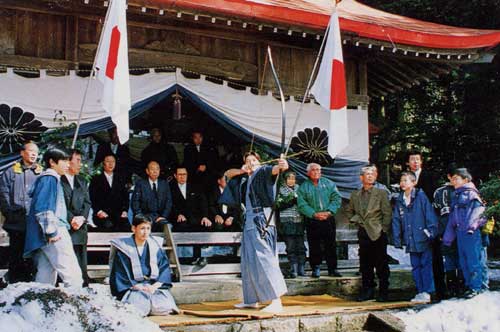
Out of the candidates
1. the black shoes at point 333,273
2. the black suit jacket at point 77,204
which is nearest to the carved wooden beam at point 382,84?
the black shoes at point 333,273

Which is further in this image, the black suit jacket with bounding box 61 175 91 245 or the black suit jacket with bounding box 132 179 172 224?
the black suit jacket with bounding box 132 179 172 224

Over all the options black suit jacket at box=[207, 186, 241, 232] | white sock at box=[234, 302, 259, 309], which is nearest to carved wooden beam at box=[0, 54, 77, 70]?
black suit jacket at box=[207, 186, 241, 232]

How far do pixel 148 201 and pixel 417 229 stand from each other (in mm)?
3488

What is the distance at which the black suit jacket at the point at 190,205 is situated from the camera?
324 inches

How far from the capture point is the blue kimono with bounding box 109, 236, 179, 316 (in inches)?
231

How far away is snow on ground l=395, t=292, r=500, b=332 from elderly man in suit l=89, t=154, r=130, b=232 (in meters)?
3.96

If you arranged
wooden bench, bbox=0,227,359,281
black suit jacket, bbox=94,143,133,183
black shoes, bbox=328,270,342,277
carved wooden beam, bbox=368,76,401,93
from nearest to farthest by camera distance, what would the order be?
wooden bench, bbox=0,227,359,281
black shoes, bbox=328,270,342,277
black suit jacket, bbox=94,143,133,183
carved wooden beam, bbox=368,76,401,93

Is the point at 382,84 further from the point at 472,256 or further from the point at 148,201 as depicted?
the point at 148,201

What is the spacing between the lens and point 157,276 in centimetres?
611

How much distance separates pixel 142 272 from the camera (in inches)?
238

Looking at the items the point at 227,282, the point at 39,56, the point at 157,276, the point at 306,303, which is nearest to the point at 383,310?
the point at 306,303

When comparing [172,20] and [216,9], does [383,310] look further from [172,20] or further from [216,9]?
[172,20]

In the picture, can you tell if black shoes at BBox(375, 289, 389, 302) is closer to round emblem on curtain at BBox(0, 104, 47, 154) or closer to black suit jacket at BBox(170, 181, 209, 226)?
black suit jacket at BBox(170, 181, 209, 226)

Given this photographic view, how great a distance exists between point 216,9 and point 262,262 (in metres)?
3.47
